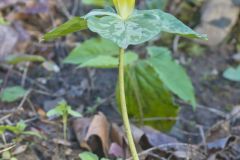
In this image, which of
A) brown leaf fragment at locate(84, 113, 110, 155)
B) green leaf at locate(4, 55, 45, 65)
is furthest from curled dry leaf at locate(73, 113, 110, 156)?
green leaf at locate(4, 55, 45, 65)

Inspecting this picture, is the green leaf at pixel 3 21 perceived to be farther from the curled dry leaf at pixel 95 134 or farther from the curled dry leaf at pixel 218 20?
the curled dry leaf at pixel 218 20

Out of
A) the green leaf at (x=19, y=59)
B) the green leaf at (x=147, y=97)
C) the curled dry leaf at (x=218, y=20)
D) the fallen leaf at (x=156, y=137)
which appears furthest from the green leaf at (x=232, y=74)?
the green leaf at (x=19, y=59)

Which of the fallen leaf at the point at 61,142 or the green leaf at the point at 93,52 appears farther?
the green leaf at the point at 93,52

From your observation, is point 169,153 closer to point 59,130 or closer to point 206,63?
point 59,130

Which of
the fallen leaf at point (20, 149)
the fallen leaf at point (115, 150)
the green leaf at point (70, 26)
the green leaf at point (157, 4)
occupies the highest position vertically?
the green leaf at point (70, 26)

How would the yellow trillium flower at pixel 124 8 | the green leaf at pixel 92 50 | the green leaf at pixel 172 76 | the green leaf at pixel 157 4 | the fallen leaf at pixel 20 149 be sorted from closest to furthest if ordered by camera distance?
1. the yellow trillium flower at pixel 124 8
2. the fallen leaf at pixel 20 149
3. the green leaf at pixel 172 76
4. the green leaf at pixel 92 50
5. the green leaf at pixel 157 4
